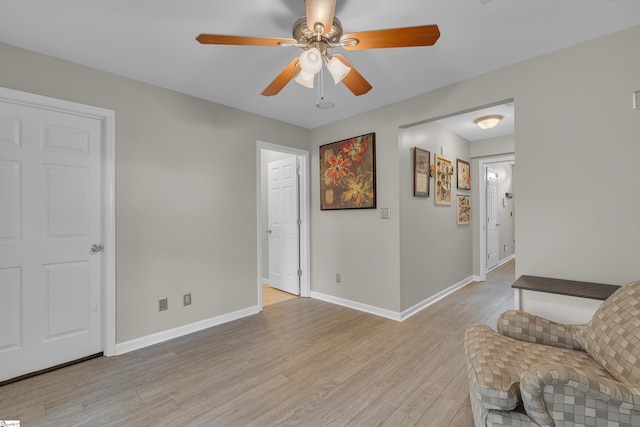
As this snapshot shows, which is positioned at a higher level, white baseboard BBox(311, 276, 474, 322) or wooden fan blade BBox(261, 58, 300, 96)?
wooden fan blade BBox(261, 58, 300, 96)

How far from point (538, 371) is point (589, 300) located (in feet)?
3.75

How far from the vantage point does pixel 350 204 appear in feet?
12.0

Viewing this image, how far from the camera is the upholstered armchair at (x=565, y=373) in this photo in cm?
111

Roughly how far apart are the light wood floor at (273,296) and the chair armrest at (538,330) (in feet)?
9.09

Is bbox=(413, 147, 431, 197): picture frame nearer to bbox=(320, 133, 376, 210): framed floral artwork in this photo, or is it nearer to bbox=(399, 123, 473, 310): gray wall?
bbox=(399, 123, 473, 310): gray wall

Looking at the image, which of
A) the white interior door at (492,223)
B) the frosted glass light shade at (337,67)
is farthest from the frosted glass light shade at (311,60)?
the white interior door at (492,223)

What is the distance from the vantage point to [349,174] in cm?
366

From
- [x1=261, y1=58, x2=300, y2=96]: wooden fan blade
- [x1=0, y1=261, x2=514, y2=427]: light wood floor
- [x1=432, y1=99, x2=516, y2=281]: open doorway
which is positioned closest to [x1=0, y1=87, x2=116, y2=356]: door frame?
[x1=0, y1=261, x2=514, y2=427]: light wood floor

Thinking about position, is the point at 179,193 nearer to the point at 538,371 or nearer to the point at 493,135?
the point at 538,371

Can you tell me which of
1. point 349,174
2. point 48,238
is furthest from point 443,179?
point 48,238

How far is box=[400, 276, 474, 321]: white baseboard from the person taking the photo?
10.8 ft

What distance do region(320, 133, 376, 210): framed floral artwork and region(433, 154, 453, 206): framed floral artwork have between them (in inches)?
42.2

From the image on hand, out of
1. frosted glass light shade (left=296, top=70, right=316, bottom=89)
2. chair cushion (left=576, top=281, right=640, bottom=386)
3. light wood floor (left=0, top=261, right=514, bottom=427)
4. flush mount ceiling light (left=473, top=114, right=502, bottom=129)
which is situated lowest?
light wood floor (left=0, top=261, right=514, bottom=427)

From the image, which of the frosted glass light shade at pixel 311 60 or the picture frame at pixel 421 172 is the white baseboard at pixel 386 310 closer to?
the picture frame at pixel 421 172
